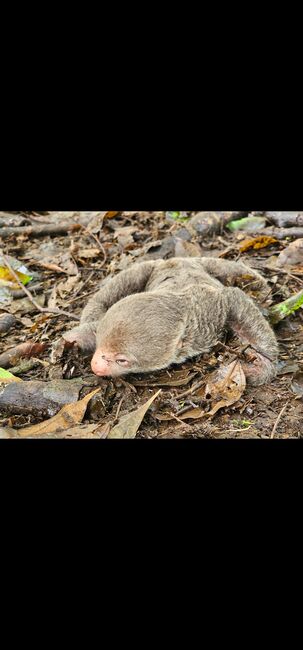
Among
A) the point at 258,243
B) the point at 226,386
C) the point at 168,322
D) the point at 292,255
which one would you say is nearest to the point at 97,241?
the point at 258,243

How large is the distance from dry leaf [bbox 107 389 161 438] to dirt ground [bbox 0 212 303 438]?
0.14 ft

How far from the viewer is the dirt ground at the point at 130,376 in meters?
3.58

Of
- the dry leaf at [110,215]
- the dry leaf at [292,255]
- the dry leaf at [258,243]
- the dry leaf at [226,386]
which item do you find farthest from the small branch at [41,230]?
the dry leaf at [226,386]

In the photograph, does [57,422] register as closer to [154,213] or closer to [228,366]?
[228,366]

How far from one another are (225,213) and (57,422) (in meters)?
3.68

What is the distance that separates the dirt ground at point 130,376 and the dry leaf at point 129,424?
0.04 meters

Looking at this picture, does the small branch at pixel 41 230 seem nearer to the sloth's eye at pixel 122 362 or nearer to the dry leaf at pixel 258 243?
the dry leaf at pixel 258 243

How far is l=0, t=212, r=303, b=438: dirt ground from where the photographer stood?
11.8 ft

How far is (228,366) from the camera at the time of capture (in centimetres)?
409

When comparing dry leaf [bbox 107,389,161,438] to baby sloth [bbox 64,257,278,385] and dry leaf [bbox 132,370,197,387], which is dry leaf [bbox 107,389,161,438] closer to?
dry leaf [bbox 132,370,197,387]

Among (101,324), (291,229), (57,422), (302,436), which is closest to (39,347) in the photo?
(101,324)

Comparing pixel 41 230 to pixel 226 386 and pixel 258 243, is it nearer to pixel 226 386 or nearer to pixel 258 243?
pixel 258 243

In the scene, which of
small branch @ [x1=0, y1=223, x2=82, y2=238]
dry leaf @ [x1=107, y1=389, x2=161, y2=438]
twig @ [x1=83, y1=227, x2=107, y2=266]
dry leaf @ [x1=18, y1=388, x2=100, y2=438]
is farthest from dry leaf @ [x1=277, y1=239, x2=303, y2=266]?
dry leaf @ [x1=18, y1=388, x2=100, y2=438]

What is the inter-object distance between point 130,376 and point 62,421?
726 mm
